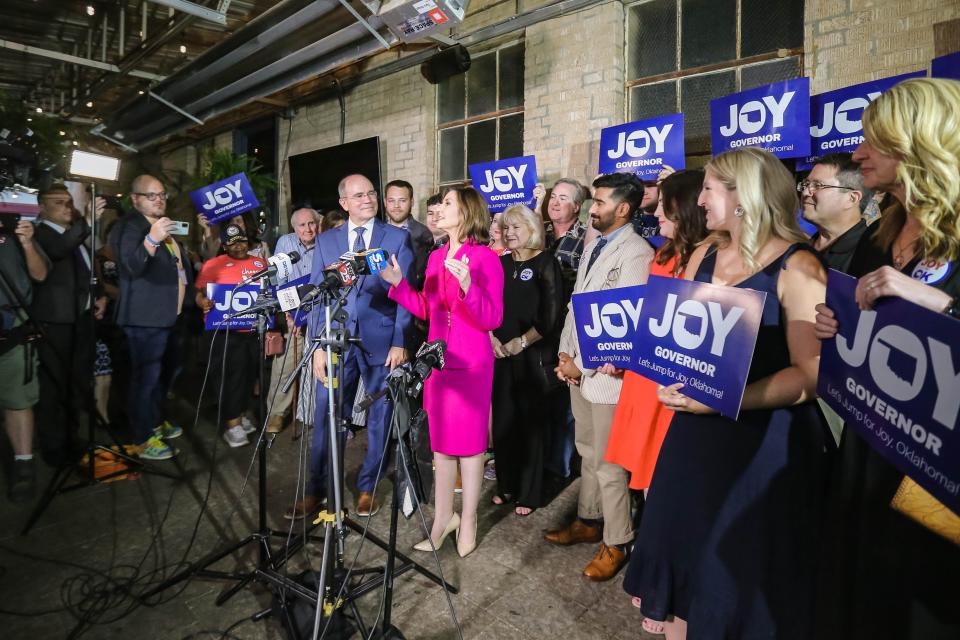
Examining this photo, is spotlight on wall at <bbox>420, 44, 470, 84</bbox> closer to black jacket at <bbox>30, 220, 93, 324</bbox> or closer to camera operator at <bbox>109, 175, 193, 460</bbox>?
camera operator at <bbox>109, 175, 193, 460</bbox>

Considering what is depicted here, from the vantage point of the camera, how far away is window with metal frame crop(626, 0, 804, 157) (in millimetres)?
4453

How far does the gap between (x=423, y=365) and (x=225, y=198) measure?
4.14 meters

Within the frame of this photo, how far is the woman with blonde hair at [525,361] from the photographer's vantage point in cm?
327

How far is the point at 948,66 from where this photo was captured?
2.60m

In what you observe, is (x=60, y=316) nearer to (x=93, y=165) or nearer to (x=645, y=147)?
(x=93, y=165)

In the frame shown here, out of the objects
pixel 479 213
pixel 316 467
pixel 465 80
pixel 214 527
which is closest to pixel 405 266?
pixel 479 213

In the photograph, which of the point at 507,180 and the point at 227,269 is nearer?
the point at 227,269

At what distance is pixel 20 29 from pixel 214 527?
8.55 metres

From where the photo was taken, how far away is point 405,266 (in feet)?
10.4

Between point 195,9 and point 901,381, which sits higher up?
point 195,9

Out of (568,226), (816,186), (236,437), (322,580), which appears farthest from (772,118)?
(236,437)

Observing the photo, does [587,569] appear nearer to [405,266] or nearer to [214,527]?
[405,266]

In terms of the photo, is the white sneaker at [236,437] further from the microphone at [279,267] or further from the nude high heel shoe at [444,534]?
the microphone at [279,267]

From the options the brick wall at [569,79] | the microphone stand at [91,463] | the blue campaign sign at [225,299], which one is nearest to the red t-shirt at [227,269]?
the blue campaign sign at [225,299]
